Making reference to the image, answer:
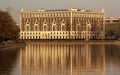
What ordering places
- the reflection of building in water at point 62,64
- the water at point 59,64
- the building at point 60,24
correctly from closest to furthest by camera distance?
1. the water at point 59,64
2. the reflection of building in water at point 62,64
3. the building at point 60,24

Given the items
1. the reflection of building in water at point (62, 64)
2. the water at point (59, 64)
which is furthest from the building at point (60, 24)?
the water at point (59, 64)

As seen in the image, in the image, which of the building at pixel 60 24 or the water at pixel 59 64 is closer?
the water at pixel 59 64

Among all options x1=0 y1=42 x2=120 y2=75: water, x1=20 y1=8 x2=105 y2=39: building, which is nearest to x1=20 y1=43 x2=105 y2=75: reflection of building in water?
x1=0 y1=42 x2=120 y2=75: water

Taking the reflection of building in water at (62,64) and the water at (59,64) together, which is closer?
the water at (59,64)

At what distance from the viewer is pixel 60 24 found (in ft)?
541

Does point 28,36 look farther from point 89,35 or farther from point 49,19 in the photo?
point 89,35

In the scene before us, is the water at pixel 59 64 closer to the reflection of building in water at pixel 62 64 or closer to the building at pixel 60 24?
the reflection of building in water at pixel 62 64

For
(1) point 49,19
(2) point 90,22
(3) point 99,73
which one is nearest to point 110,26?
(2) point 90,22

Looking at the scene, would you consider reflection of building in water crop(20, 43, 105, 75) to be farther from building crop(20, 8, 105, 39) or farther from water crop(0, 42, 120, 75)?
building crop(20, 8, 105, 39)

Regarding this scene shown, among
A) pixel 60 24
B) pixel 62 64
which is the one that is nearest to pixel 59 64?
pixel 62 64

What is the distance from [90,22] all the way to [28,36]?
25256 millimetres

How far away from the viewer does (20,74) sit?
2242cm

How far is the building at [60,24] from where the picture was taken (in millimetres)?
162875

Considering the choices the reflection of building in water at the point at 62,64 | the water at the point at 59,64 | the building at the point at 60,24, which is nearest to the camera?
the water at the point at 59,64
